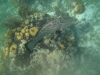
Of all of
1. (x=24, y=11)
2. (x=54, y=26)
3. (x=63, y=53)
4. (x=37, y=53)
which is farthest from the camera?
(x=24, y=11)

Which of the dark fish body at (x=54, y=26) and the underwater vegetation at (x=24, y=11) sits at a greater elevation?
the underwater vegetation at (x=24, y=11)

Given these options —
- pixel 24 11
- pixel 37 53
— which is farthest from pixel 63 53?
pixel 24 11

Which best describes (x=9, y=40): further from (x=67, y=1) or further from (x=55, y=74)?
(x=67, y=1)

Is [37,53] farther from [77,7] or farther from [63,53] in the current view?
[77,7]

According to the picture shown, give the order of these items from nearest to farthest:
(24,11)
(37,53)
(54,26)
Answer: (54,26), (37,53), (24,11)

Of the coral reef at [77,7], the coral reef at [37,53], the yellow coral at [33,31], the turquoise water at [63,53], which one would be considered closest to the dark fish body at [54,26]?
the coral reef at [37,53]

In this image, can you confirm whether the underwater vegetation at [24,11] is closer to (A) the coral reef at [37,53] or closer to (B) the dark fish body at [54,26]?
(A) the coral reef at [37,53]

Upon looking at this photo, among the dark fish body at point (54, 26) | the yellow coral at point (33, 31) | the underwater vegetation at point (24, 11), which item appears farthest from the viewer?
the underwater vegetation at point (24, 11)

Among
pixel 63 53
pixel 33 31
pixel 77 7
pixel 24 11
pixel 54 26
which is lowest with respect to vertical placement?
pixel 63 53

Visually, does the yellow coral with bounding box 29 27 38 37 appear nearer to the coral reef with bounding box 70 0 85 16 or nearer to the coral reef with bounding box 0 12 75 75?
the coral reef with bounding box 0 12 75 75

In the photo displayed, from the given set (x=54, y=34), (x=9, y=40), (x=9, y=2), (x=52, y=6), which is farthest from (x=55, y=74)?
(x=9, y=2)

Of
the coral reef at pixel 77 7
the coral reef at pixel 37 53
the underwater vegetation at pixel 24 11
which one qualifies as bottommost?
the coral reef at pixel 37 53

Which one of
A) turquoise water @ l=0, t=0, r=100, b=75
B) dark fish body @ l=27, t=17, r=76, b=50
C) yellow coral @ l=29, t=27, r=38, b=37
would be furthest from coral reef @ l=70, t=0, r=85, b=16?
yellow coral @ l=29, t=27, r=38, b=37

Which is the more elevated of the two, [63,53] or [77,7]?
[77,7]
